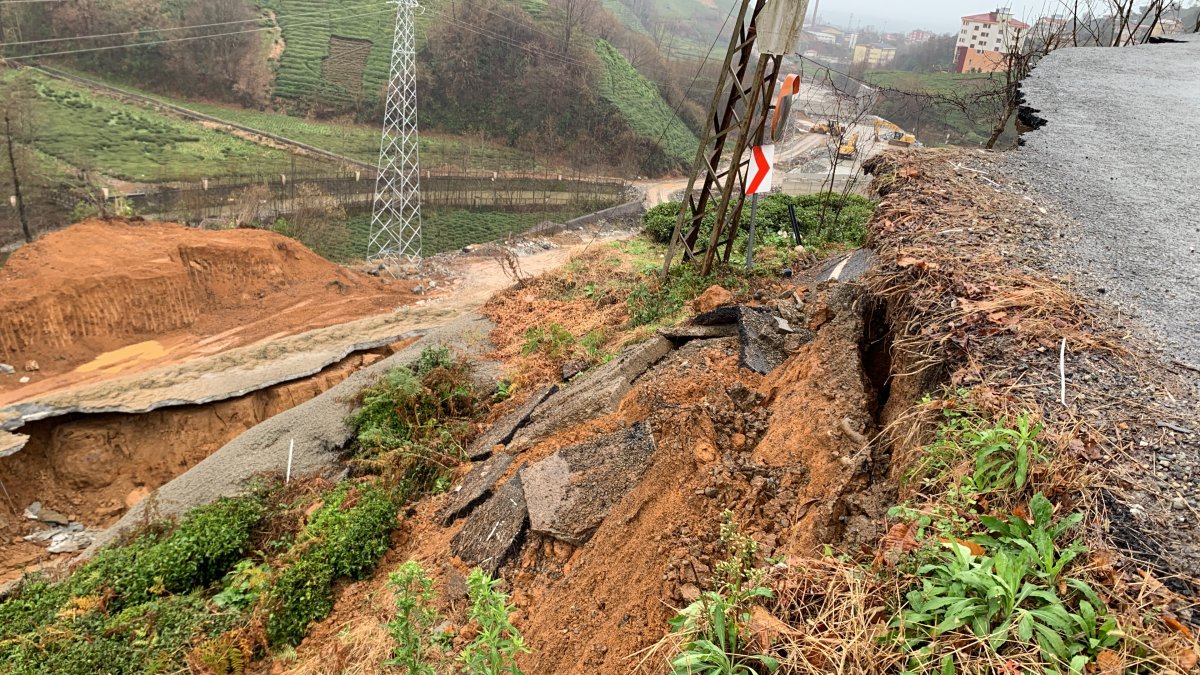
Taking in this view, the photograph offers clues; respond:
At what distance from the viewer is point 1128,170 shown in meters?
5.32

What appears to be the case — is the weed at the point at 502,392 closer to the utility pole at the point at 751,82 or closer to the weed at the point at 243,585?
the utility pole at the point at 751,82

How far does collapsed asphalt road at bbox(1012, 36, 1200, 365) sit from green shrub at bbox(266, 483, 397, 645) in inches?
235

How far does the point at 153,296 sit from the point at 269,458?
9.75m

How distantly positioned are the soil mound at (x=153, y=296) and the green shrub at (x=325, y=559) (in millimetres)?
10450

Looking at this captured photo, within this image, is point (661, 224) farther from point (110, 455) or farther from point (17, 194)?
point (17, 194)

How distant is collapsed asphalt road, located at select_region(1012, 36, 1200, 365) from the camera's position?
3684mm

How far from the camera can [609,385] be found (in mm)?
6094

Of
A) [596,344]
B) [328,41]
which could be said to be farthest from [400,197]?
[328,41]

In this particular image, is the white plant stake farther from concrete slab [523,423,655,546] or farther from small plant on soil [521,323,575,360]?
small plant on soil [521,323,575,360]

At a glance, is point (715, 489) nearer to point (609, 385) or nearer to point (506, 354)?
point (609, 385)

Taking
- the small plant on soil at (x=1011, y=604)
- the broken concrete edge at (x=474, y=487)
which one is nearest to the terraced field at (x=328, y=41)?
the broken concrete edge at (x=474, y=487)

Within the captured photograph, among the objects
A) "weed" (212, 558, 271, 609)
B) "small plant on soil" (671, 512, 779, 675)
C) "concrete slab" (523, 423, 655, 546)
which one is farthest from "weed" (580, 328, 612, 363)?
"small plant on soil" (671, 512, 779, 675)

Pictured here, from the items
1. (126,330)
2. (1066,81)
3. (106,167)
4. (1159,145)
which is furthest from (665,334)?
(106,167)

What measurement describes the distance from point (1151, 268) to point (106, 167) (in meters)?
36.5
